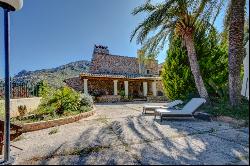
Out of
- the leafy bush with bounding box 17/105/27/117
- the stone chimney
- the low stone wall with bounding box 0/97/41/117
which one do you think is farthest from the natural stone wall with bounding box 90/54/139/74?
the leafy bush with bounding box 17/105/27/117

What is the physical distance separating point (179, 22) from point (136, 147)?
10076 millimetres

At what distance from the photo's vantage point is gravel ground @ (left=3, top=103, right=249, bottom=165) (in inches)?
187

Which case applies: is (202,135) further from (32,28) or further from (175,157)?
(32,28)

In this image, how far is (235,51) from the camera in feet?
34.3

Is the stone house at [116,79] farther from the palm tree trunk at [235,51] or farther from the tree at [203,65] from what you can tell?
the palm tree trunk at [235,51]

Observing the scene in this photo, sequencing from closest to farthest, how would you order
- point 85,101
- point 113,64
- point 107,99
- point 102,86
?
1. point 85,101
2. point 107,99
3. point 102,86
4. point 113,64

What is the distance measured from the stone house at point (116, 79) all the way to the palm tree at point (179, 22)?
42.7ft

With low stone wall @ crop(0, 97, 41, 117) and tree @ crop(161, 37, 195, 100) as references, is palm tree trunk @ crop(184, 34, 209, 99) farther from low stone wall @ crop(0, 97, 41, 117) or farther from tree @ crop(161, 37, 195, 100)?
low stone wall @ crop(0, 97, 41, 117)

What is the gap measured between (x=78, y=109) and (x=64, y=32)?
1464 centimetres

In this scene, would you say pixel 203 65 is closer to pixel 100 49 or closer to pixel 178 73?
pixel 178 73

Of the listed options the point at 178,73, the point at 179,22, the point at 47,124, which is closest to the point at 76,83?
the point at 178,73

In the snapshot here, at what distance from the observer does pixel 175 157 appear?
4.84 meters

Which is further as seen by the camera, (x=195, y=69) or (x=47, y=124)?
(x=195, y=69)

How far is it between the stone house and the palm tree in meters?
13.0
